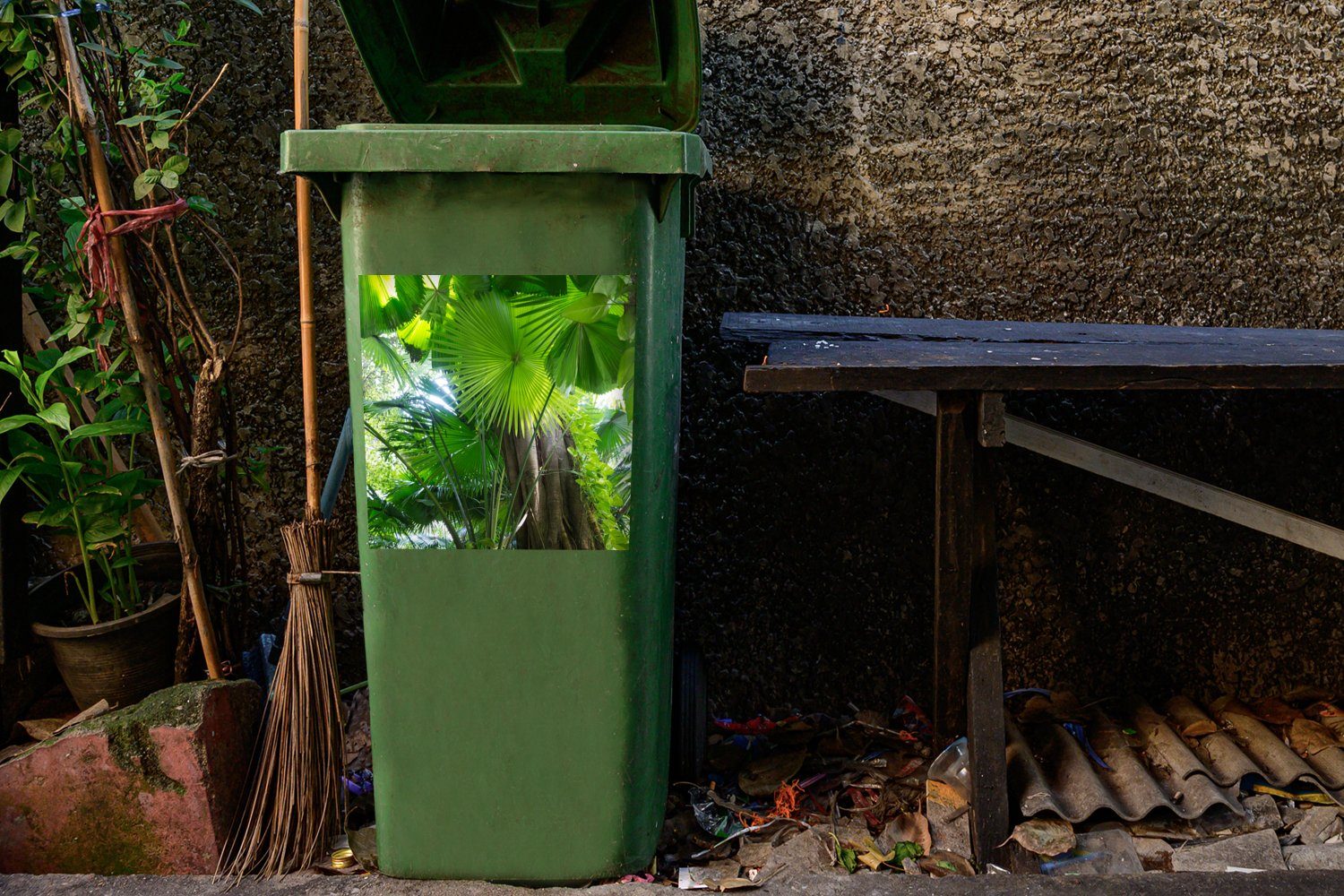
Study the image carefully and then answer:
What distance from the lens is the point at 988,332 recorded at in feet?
7.57

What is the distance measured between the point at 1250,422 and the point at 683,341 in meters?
1.56

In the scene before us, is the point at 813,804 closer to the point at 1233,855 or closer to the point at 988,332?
the point at 1233,855

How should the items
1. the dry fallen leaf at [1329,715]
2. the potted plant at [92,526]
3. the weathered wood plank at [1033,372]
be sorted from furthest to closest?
the dry fallen leaf at [1329,715] → the potted plant at [92,526] → the weathered wood plank at [1033,372]

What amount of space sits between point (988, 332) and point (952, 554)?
567 mm

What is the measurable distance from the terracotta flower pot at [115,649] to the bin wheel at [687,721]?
119cm

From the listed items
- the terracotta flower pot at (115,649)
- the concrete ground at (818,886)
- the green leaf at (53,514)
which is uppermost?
the green leaf at (53,514)

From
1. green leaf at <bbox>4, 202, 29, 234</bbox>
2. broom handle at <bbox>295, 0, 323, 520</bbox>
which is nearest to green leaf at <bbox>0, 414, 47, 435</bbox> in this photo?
green leaf at <bbox>4, 202, 29, 234</bbox>

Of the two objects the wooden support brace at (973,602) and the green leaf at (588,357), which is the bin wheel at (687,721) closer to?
the wooden support brace at (973,602)

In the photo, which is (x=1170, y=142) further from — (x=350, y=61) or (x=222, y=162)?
(x=222, y=162)

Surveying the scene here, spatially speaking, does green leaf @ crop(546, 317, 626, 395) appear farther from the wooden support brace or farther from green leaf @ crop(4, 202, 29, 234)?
green leaf @ crop(4, 202, 29, 234)

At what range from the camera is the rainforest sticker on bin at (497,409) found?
172cm

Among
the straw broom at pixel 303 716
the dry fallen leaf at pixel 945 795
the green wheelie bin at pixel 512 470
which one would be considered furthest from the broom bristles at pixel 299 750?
the dry fallen leaf at pixel 945 795

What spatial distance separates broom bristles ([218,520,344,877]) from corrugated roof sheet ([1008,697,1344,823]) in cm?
148

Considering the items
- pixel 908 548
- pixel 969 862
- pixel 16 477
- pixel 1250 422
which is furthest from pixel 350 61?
pixel 1250 422
